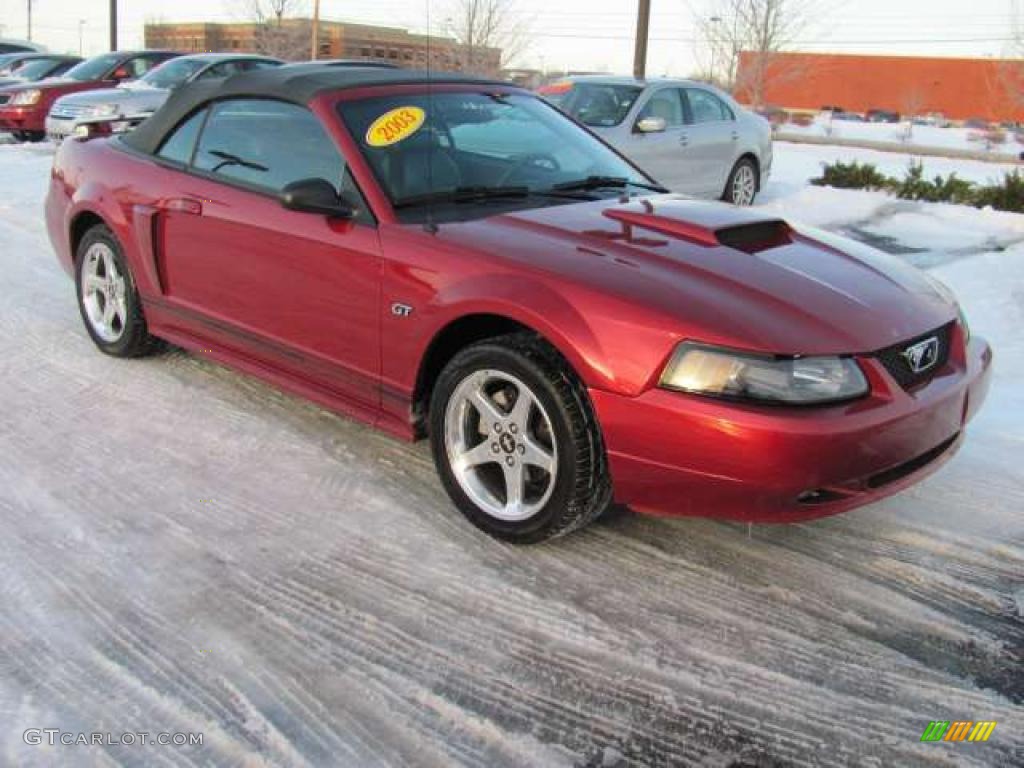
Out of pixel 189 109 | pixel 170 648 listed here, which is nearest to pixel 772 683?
pixel 170 648

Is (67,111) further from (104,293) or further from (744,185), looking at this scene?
(104,293)

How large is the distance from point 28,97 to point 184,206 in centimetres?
1442

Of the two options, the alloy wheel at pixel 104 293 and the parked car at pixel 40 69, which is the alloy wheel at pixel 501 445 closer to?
the alloy wheel at pixel 104 293

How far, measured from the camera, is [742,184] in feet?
35.0

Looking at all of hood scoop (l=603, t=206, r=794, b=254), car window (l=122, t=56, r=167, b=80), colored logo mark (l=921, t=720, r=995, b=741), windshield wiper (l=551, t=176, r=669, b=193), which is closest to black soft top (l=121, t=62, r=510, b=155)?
windshield wiper (l=551, t=176, r=669, b=193)

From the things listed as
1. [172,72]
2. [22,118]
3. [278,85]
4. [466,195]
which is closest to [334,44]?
[22,118]

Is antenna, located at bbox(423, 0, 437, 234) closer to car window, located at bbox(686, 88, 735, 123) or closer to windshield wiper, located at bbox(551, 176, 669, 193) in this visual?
windshield wiper, located at bbox(551, 176, 669, 193)

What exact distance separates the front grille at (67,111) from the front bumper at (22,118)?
279 centimetres

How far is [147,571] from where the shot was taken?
2.95 metres

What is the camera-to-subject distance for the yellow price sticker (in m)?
3.67

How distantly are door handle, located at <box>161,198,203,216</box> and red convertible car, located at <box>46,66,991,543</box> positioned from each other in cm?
1

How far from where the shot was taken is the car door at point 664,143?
933 centimetres

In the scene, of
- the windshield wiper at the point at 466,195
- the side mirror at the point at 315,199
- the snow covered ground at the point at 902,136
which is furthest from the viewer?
the snow covered ground at the point at 902,136

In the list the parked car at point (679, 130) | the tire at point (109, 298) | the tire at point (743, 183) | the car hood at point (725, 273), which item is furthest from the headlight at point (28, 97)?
the car hood at point (725, 273)
